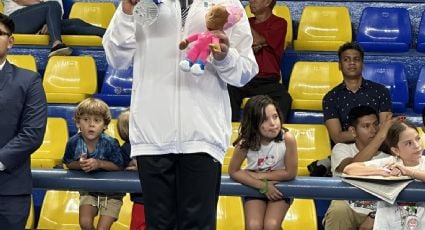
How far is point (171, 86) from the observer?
10.1 feet

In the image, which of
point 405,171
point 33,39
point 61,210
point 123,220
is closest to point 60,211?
point 61,210

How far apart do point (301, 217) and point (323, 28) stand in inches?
104

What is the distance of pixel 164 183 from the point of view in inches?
121

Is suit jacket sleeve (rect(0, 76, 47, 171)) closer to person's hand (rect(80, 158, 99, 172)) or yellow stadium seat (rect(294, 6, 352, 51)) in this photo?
person's hand (rect(80, 158, 99, 172))

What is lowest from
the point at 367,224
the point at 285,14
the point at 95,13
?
the point at 367,224

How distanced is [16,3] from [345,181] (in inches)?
192

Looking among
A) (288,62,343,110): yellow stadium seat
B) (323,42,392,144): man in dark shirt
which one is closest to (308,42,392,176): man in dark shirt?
(323,42,392,144): man in dark shirt

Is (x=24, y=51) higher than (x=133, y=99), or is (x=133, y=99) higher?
(x=133, y=99)

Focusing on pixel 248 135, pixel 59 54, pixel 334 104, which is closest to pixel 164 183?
pixel 248 135

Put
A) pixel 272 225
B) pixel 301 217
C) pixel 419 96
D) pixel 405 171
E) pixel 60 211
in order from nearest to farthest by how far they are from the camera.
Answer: pixel 405 171 < pixel 272 225 < pixel 301 217 < pixel 60 211 < pixel 419 96

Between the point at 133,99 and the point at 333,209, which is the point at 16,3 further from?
the point at 133,99

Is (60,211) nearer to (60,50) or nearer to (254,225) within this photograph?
(254,225)

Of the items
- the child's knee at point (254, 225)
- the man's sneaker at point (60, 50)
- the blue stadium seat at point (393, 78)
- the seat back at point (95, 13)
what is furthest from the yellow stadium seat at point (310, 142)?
the seat back at point (95, 13)

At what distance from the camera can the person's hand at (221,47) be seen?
301cm
